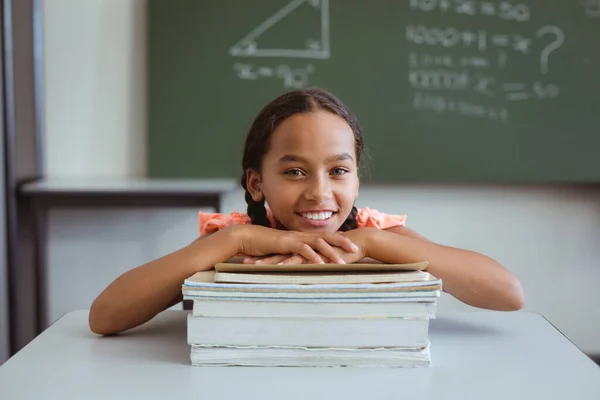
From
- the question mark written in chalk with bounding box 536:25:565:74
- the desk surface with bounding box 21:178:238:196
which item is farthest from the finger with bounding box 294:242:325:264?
the question mark written in chalk with bounding box 536:25:565:74

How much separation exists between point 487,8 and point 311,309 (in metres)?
2.43

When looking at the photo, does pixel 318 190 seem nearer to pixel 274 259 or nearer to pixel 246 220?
pixel 274 259

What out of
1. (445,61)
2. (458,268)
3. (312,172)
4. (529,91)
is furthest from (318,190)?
(529,91)

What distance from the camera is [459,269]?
44.7 inches

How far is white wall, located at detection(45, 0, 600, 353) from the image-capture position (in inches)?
119

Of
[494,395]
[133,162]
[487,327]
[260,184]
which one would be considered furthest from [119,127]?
[494,395]

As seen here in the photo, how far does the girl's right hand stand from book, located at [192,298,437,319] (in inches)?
6.9

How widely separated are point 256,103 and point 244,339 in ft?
7.10

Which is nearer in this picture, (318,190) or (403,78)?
(318,190)

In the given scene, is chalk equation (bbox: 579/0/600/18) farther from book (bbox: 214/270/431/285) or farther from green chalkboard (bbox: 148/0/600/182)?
book (bbox: 214/270/431/285)

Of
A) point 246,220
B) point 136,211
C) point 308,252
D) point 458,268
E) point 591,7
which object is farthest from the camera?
point 136,211

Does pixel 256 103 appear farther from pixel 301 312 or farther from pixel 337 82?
pixel 301 312

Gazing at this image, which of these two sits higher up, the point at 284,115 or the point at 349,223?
the point at 284,115

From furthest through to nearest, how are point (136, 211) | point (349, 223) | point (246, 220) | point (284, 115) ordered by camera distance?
point (136, 211)
point (246, 220)
point (349, 223)
point (284, 115)
